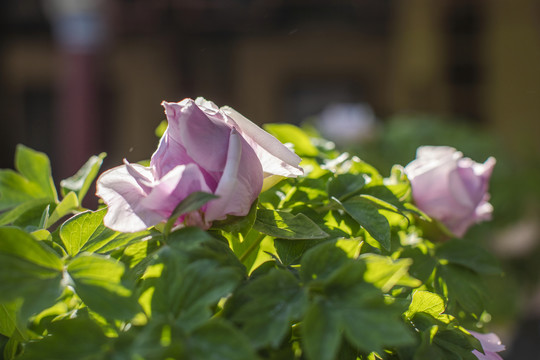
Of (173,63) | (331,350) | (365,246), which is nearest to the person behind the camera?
(331,350)

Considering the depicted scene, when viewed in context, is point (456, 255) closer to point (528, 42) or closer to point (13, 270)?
point (13, 270)

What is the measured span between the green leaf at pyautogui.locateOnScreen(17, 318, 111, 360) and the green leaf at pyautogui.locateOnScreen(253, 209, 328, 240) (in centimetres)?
13

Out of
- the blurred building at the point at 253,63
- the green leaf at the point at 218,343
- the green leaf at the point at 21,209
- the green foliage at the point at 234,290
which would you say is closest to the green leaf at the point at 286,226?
the green foliage at the point at 234,290

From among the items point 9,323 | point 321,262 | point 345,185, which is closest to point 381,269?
point 321,262

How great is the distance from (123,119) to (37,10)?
152 centimetres

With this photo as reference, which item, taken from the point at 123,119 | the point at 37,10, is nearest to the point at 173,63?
the point at 123,119

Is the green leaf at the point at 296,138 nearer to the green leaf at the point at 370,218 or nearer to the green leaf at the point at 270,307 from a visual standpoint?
the green leaf at the point at 370,218

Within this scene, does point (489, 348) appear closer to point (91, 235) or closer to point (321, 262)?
point (321, 262)

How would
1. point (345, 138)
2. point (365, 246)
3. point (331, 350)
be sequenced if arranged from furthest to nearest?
point (345, 138) → point (365, 246) → point (331, 350)

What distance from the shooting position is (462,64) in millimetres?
5332

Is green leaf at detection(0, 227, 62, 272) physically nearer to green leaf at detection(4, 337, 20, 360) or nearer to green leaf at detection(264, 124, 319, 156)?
green leaf at detection(4, 337, 20, 360)

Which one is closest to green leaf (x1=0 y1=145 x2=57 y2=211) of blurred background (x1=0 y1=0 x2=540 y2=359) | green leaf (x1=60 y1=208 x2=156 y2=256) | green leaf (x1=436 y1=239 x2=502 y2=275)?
green leaf (x1=60 y1=208 x2=156 y2=256)

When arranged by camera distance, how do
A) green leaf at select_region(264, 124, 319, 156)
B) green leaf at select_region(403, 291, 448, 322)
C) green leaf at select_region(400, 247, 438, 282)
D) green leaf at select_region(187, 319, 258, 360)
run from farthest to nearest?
green leaf at select_region(264, 124, 319, 156) → green leaf at select_region(400, 247, 438, 282) → green leaf at select_region(403, 291, 448, 322) → green leaf at select_region(187, 319, 258, 360)

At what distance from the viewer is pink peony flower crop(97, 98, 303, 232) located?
0.37m
